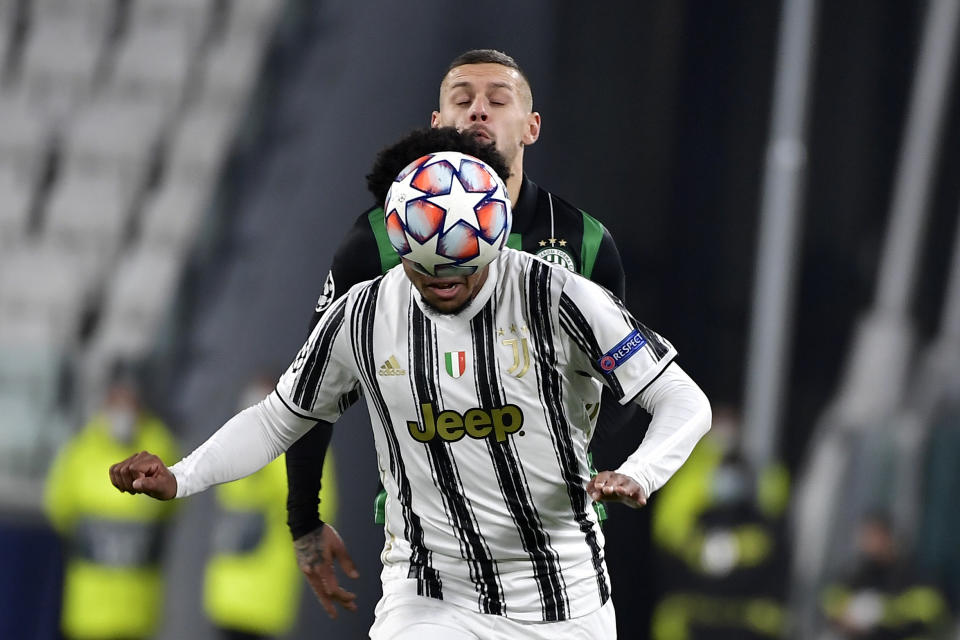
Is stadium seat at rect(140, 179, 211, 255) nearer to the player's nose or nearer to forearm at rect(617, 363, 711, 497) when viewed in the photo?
the player's nose

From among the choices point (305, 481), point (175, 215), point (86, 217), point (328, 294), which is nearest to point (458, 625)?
point (305, 481)

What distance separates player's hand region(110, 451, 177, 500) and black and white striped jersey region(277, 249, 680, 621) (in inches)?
15.0

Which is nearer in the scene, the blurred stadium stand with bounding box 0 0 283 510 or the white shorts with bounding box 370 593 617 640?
the white shorts with bounding box 370 593 617 640

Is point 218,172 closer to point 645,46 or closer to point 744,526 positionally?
point 645,46

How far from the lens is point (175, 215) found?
8055mm

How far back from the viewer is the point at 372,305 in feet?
9.40

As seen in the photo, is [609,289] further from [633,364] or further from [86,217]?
[86,217]

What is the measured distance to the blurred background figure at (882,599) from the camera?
305 inches

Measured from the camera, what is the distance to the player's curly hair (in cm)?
298

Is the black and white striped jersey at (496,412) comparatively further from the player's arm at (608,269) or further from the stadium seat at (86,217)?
the stadium seat at (86,217)

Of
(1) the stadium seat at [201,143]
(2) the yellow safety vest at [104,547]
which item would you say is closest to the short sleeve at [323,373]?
(2) the yellow safety vest at [104,547]

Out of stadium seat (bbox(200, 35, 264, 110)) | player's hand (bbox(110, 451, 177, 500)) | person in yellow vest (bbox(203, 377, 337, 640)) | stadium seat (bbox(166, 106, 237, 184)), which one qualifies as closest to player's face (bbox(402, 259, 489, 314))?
player's hand (bbox(110, 451, 177, 500))

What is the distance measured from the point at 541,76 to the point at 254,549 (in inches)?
112

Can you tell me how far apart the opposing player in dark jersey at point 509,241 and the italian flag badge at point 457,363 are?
0.66 meters
